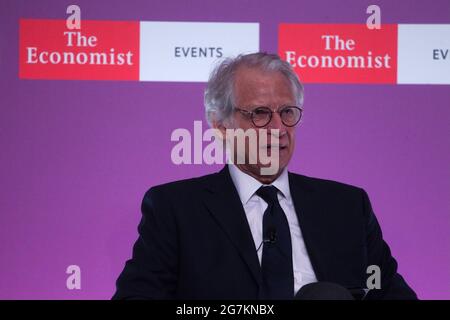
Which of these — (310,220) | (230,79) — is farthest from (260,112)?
(310,220)

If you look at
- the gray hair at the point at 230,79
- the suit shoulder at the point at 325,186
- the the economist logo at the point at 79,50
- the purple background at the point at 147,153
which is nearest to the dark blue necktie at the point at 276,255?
the suit shoulder at the point at 325,186

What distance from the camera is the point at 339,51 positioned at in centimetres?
255

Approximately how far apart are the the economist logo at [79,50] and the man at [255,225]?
0.64 metres

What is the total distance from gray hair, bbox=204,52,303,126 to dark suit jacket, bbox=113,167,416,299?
213 millimetres

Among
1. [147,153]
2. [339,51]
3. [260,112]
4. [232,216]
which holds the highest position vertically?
[339,51]

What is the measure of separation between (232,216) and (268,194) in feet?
0.45

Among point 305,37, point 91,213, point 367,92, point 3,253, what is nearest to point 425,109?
point 367,92

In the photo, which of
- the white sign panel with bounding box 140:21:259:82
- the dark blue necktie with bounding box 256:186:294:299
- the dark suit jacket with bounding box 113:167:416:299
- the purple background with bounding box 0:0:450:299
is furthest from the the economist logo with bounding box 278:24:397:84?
the dark blue necktie with bounding box 256:186:294:299

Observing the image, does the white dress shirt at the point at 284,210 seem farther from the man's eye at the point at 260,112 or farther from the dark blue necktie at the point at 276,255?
the man's eye at the point at 260,112

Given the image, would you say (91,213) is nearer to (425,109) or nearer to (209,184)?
(209,184)

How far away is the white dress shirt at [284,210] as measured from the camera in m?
1.82

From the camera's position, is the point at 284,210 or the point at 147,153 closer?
the point at 284,210

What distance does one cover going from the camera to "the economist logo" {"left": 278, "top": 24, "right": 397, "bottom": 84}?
2543 millimetres

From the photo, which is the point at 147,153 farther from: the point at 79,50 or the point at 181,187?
the point at 181,187
